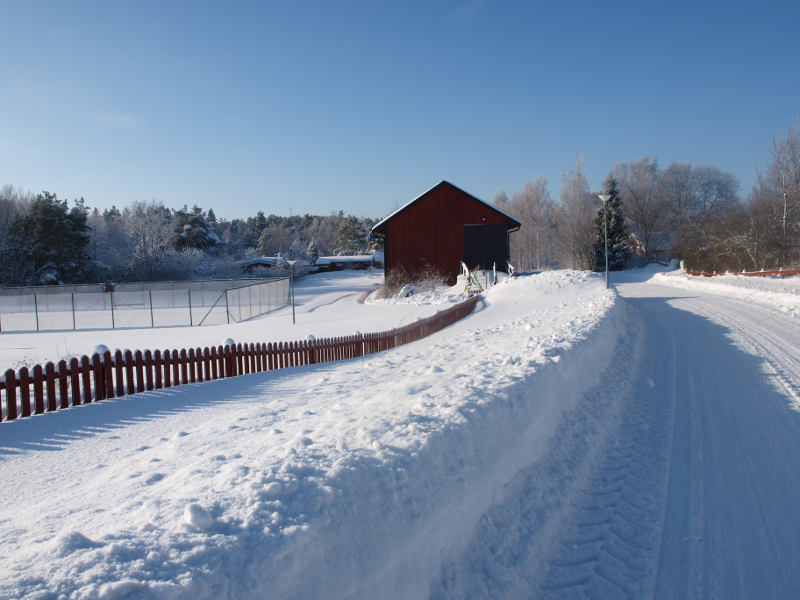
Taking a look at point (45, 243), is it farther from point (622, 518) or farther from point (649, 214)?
point (649, 214)

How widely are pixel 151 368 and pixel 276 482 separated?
19.8ft

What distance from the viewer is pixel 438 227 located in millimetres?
34281

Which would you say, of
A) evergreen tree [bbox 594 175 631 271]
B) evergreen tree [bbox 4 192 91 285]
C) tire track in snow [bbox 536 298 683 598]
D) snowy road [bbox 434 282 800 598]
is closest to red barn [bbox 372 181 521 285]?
evergreen tree [bbox 594 175 631 271]

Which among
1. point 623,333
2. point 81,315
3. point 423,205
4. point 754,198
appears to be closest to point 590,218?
point 754,198

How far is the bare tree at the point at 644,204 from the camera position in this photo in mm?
59719

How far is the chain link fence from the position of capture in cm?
2717

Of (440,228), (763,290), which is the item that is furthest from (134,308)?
(763,290)

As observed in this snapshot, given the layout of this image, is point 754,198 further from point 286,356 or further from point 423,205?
point 286,356

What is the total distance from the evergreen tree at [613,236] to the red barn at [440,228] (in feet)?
78.0

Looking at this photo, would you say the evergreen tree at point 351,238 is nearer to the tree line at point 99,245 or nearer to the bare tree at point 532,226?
the tree line at point 99,245

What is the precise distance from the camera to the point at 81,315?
30141mm

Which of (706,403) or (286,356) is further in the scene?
(286,356)

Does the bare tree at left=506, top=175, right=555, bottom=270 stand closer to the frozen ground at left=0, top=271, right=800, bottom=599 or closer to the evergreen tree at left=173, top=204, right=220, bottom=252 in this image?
the evergreen tree at left=173, top=204, right=220, bottom=252

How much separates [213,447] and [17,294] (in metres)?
35.7
